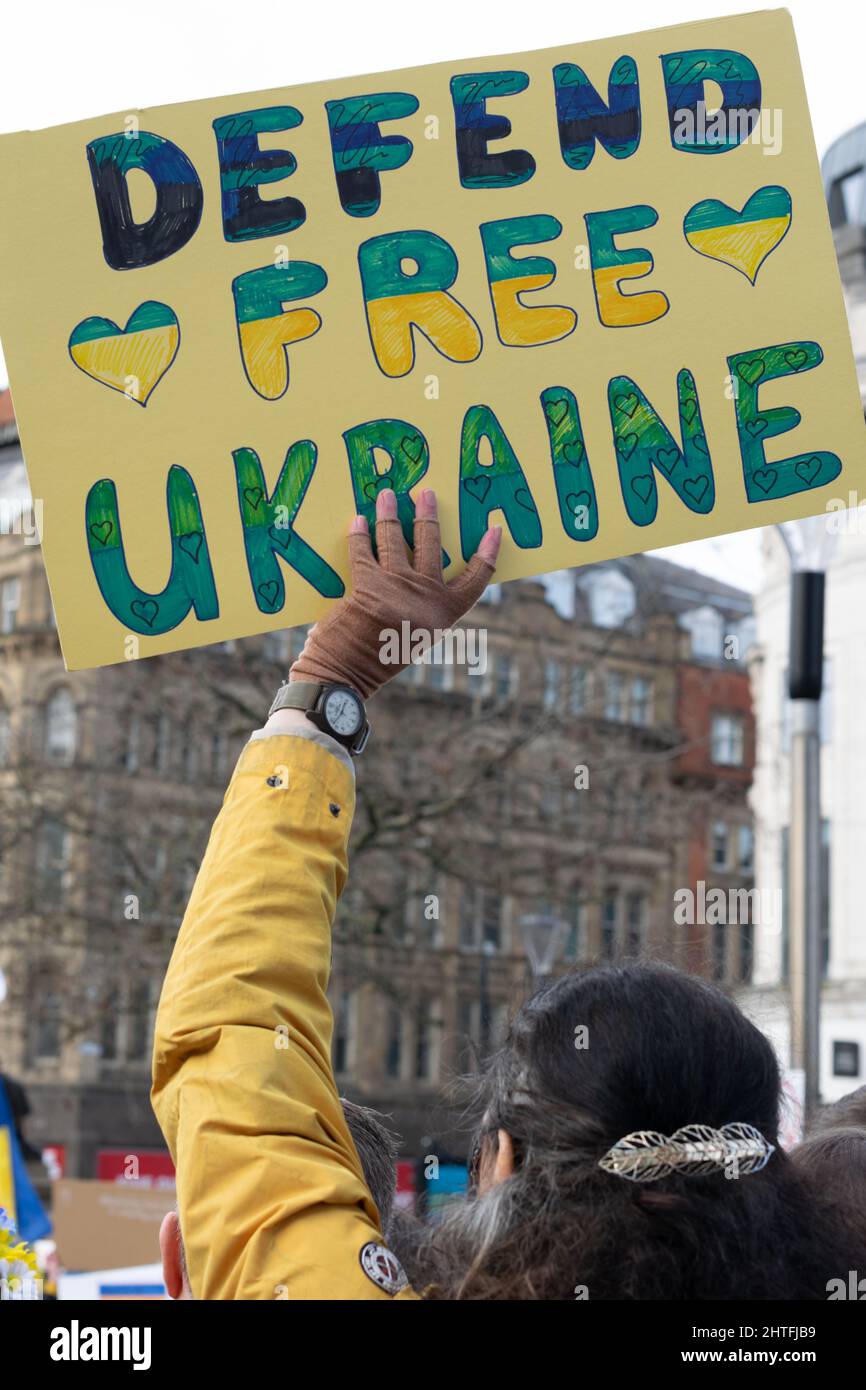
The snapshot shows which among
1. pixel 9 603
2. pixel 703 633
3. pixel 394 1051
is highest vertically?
pixel 703 633

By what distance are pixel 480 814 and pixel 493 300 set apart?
1753 centimetres

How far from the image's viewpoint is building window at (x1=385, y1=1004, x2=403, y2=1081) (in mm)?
46594

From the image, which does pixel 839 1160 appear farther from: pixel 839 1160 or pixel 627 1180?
pixel 627 1180

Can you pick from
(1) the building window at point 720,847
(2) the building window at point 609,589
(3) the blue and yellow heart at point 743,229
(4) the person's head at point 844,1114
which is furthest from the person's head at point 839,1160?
(1) the building window at point 720,847

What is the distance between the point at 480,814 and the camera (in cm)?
1958

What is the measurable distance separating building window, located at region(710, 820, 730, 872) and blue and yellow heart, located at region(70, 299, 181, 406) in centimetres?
5250

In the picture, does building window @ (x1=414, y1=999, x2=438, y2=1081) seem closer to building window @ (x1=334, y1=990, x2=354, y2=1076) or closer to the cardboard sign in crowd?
building window @ (x1=334, y1=990, x2=354, y2=1076)

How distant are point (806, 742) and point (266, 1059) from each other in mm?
6777

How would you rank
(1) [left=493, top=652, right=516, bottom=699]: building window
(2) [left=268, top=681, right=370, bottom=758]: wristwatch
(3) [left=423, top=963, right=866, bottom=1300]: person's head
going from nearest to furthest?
(3) [left=423, top=963, right=866, bottom=1300]: person's head → (2) [left=268, top=681, right=370, bottom=758]: wristwatch → (1) [left=493, top=652, right=516, bottom=699]: building window

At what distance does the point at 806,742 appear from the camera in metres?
8.07

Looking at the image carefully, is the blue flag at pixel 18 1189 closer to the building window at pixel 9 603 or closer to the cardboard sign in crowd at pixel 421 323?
the cardboard sign in crowd at pixel 421 323

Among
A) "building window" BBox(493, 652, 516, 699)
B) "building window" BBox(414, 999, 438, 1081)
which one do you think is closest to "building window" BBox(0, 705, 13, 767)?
"building window" BBox(493, 652, 516, 699)

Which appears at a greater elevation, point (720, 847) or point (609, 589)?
point (609, 589)

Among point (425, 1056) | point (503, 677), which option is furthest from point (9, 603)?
point (503, 677)
